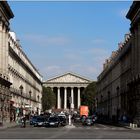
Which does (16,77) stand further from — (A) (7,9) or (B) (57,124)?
(B) (57,124)

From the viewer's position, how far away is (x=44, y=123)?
88.9 meters

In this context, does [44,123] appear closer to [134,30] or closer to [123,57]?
[134,30]

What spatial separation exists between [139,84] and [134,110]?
7495 millimetres

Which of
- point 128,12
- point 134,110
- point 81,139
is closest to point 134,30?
point 128,12

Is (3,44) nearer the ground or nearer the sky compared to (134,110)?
nearer the sky

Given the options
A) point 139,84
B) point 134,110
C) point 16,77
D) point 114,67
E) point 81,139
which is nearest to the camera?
point 81,139

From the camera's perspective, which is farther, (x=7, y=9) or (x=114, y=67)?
A: (x=114, y=67)

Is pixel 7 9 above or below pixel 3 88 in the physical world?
above

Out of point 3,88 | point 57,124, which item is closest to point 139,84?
point 57,124

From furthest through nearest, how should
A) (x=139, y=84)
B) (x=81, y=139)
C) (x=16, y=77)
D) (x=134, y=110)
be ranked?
(x=16, y=77)
(x=134, y=110)
(x=139, y=84)
(x=81, y=139)

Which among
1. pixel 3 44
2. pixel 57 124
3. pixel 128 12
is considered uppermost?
pixel 128 12

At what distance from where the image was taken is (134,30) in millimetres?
97812

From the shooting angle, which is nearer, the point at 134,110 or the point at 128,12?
the point at 134,110

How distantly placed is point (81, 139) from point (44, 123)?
49.0 m
